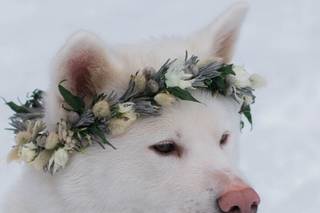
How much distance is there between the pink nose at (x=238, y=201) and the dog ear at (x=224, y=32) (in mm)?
1236

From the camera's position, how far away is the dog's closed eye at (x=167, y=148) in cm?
585

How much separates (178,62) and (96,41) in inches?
22.8

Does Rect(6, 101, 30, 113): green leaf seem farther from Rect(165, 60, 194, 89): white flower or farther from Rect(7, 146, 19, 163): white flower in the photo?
Rect(165, 60, 194, 89): white flower

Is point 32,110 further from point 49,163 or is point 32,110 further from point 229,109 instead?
point 229,109

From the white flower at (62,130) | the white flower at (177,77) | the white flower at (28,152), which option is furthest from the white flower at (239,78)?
the white flower at (28,152)

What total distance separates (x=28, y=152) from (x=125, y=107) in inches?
26.8

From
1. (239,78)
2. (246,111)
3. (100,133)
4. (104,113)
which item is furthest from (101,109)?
(246,111)

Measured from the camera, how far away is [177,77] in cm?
595

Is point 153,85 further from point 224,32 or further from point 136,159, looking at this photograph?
point 224,32

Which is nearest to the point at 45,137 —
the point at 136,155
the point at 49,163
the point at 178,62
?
the point at 49,163

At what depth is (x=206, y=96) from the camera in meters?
6.16

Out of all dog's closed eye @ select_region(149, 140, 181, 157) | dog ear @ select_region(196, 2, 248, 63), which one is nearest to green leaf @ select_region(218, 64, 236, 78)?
dog ear @ select_region(196, 2, 248, 63)

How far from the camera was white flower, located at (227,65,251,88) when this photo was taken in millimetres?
6352

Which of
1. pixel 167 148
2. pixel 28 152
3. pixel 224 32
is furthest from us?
pixel 224 32
